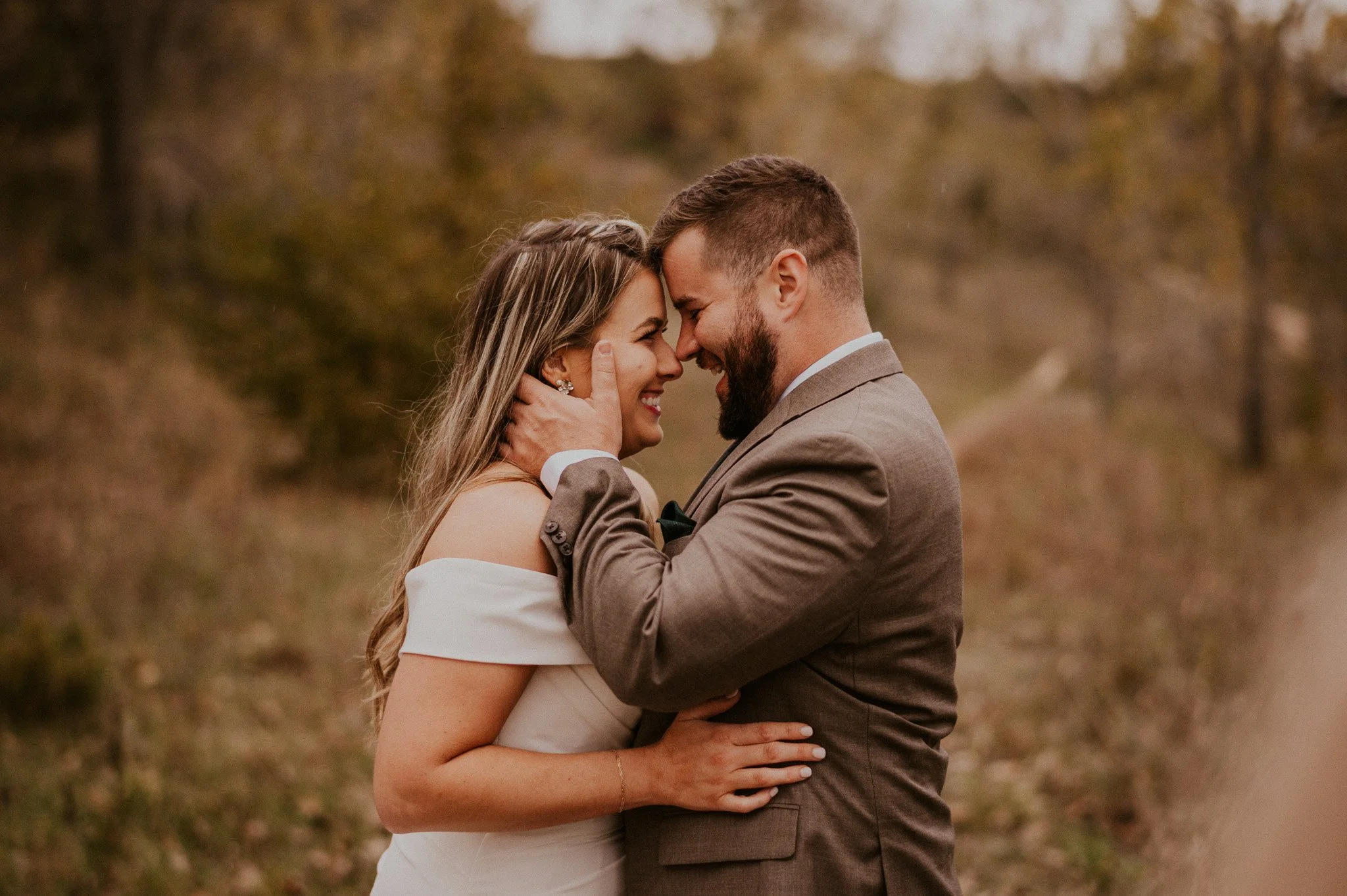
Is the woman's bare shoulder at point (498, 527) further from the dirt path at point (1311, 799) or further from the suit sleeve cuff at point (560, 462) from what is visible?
the dirt path at point (1311, 799)

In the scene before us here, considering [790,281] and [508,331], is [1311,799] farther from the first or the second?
[508,331]

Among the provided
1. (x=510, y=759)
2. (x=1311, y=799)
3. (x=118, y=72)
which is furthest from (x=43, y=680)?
(x=118, y=72)

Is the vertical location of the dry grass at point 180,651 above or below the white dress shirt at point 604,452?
below

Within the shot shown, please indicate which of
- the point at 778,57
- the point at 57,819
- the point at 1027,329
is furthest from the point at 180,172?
the point at 1027,329

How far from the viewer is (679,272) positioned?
100 inches

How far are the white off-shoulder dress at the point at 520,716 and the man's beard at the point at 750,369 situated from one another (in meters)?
0.62

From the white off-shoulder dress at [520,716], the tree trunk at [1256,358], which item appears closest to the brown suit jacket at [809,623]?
the white off-shoulder dress at [520,716]

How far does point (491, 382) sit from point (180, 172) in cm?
2153

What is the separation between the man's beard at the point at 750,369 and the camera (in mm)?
2461

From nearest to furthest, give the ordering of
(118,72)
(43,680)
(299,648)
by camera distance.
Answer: (43,680) → (299,648) → (118,72)

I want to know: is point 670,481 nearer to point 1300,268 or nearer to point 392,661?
point 392,661

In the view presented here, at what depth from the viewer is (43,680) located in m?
5.96

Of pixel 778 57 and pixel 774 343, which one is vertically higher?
pixel 778 57

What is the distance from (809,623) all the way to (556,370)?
918 millimetres
